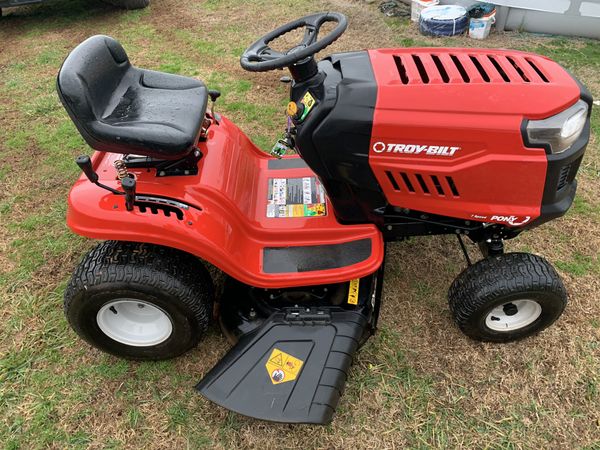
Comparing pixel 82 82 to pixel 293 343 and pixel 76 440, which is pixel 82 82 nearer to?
pixel 293 343

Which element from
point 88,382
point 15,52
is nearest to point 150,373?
point 88,382

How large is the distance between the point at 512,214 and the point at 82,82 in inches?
70.8

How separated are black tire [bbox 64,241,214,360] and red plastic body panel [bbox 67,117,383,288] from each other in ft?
0.39

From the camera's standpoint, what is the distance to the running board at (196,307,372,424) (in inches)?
77.1

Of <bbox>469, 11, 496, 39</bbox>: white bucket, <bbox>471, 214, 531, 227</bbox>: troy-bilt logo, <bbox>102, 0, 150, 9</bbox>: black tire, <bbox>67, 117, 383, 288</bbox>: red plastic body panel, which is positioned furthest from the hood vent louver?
<bbox>102, 0, 150, 9</bbox>: black tire

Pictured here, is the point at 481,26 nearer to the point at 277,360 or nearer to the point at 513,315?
the point at 513,315

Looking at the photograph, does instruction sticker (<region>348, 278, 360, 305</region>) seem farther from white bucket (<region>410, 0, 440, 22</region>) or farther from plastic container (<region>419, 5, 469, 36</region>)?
white bucket (<region>410, 0, 440, 22</region>)

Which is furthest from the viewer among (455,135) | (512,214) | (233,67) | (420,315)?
(233,67)

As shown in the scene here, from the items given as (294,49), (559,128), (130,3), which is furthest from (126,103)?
(130,3)

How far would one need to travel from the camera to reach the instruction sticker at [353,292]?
224cm

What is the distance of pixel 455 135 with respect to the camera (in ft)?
6.08

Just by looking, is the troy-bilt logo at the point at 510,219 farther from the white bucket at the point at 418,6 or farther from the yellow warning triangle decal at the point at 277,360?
the white bucket at the point at 418,6

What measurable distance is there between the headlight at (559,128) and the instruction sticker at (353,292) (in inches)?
36.9

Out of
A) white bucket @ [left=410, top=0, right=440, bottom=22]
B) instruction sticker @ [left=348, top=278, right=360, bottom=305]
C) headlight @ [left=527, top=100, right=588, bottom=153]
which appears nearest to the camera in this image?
headlight @ [left=527, top=100, right=588, bottom=153]
